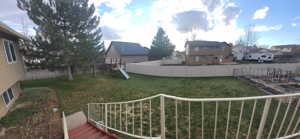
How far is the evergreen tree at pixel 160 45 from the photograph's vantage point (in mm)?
25406

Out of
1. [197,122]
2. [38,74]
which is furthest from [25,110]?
[38,74]

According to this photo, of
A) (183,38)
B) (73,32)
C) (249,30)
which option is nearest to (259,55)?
(249,30)

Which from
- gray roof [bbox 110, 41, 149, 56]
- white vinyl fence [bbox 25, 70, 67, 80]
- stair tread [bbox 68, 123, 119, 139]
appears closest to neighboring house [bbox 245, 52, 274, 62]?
gray roof [bbox 110, 41, 149, 56]

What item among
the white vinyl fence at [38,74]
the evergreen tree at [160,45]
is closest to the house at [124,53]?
the evergreen tree at [160,45]

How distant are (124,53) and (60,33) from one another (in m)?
14.6

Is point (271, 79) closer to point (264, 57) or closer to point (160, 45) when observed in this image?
point (160, 45)

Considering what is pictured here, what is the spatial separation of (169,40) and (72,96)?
2217 centimetres

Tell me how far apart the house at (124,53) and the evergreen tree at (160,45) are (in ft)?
8.97

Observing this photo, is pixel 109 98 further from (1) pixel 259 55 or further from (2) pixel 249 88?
(1) pixel 259 55

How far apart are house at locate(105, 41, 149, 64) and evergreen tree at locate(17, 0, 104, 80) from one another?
12.2 m

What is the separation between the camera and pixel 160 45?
2561cm

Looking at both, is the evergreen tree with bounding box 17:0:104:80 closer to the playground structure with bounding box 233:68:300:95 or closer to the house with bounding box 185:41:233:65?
the playground structure with bounding box 233:68:300:95

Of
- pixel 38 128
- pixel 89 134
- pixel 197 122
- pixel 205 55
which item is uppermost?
pixel 205 55

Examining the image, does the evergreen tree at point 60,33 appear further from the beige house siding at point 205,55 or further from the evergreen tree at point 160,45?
the beige house siding at point 205,55
